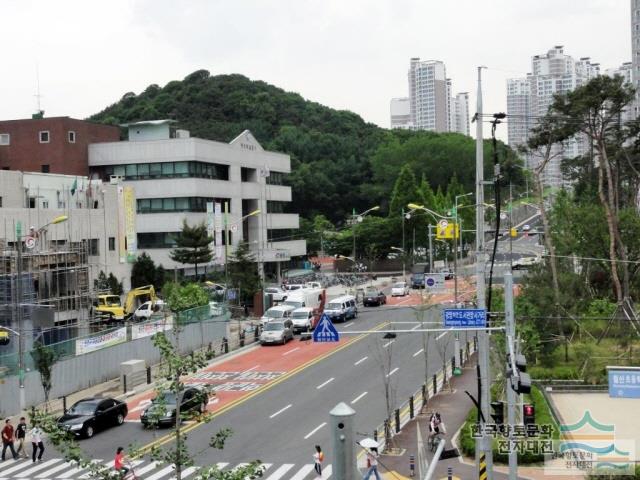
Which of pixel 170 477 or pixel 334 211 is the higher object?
pixel 334 211

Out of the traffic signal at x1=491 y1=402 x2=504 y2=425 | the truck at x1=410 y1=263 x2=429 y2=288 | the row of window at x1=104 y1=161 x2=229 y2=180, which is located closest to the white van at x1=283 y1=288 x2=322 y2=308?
the truck at x1=410 y1=263 x2=429 y2=288

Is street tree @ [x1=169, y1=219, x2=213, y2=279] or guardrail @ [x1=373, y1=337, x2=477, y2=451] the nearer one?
guardrail @ [x1=373, y1=337, x2=477, y2=451]

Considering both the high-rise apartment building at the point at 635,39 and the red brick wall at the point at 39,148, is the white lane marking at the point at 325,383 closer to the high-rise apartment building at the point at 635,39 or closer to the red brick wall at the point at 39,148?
the red brick wall at the point at 39,148

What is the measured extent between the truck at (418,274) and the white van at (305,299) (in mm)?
20907

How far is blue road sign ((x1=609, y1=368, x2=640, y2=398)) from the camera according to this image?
88.9 feet

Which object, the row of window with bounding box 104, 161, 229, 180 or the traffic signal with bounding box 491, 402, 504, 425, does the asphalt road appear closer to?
the traffic signal with bounding box 491, 402, 504, 425

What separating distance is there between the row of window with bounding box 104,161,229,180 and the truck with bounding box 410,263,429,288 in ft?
74.2

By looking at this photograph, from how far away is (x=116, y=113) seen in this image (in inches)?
5325

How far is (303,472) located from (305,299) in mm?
34273

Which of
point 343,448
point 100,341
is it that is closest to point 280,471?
point 100,341

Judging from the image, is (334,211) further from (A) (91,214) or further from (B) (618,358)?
(B) (618,358)

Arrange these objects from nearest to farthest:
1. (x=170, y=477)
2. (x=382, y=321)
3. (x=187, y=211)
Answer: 1. (x=170, y=477)
2. (x=382, y=321)
3. (x=187, y=211)

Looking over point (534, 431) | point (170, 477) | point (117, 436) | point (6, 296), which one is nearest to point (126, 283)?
point (6, 296)

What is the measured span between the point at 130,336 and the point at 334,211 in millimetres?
94390
